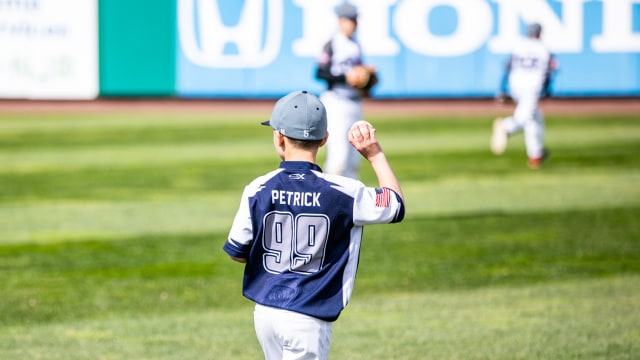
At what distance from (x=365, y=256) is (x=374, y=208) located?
5.13 meters

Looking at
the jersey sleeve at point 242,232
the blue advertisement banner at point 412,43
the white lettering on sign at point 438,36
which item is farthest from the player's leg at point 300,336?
the white lettering on sign at point 438,36

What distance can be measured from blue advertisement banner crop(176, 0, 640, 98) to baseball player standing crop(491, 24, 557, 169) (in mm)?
7187

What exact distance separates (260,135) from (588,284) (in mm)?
11319

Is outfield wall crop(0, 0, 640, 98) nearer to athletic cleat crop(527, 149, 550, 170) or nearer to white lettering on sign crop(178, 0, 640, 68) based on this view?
white lettering on sign crop(178, 0, 640, 68)

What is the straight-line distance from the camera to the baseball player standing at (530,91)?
15.1m

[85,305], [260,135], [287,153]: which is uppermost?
[287,153]

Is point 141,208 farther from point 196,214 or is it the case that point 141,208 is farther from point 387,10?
point 387,10

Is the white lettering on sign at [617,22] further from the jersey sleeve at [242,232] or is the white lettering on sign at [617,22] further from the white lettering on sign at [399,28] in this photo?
the jersey sleeve at [242,232]

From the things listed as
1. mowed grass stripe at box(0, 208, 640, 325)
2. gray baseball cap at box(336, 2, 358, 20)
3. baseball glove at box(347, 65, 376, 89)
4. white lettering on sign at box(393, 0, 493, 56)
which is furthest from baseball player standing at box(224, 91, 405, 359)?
white lettering on sign at box(393, 0, 493, 56)

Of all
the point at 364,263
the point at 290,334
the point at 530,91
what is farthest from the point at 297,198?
the point at 530,91

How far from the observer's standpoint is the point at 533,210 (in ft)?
37.3

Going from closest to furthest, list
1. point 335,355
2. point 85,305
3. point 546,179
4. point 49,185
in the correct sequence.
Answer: point 335,355 < point 85,305 < point 49,185 < point 546,179

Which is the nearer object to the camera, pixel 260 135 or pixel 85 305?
pixel 85 305

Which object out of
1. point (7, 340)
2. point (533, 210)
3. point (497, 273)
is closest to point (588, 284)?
point (497, 273)
